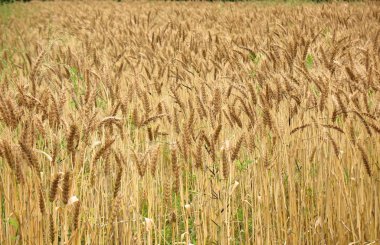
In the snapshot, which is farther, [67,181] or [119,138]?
[119,138]

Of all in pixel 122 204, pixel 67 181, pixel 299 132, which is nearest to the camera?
pixel 67 181

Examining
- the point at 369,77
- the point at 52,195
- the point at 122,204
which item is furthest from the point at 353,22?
the point at 52,195

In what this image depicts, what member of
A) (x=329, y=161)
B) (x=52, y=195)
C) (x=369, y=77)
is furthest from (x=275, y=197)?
(x=52, y=195)

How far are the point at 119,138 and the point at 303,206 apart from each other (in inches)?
37.1

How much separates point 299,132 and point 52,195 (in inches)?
56.6

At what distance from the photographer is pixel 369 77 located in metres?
2.67

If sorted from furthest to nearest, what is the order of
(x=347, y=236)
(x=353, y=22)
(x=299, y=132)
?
(x=353, y=22) < (x=299, y=132) < (x=347, y=236)

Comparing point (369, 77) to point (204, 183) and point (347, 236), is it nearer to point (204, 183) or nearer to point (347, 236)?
point (347, 236)

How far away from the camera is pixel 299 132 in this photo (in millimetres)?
2656

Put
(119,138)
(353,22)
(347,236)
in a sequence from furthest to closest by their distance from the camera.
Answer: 1. (353,22)
2. (119,138)
3. (347,236)

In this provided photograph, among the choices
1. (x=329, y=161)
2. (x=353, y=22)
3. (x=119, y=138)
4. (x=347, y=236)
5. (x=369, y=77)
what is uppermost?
(x=353, y=22)

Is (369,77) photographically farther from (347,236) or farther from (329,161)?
(347,236)

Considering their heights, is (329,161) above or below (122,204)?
above

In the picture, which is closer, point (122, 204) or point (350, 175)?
point (122, 204)
